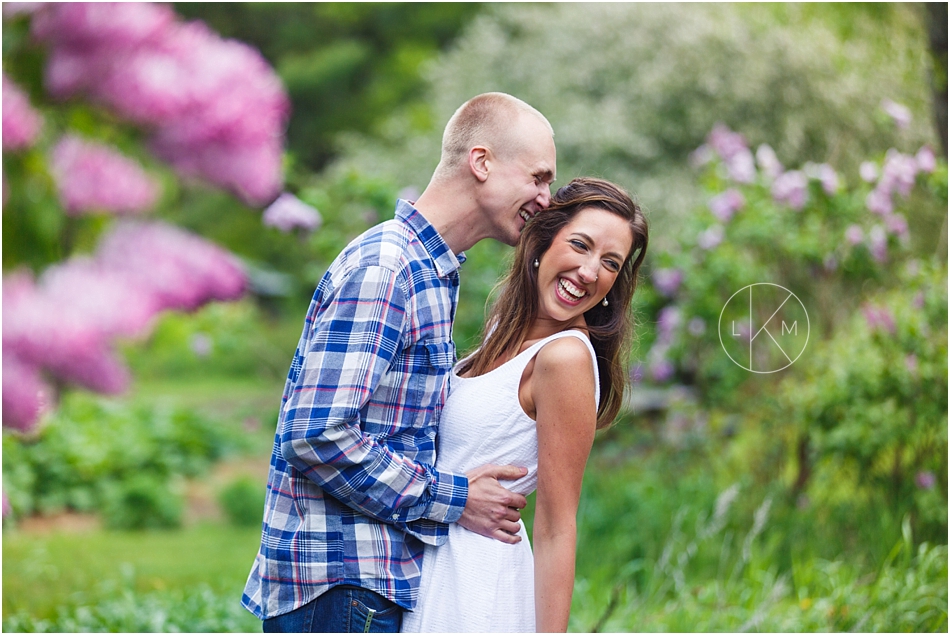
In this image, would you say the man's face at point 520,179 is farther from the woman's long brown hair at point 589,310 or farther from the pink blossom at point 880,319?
the pink blossom at point 880,319

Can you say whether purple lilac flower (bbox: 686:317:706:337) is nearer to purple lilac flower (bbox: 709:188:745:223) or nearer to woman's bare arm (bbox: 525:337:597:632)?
purple lilac flower (bbox: 709:188:745:223)

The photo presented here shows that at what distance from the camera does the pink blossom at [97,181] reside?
0.77m

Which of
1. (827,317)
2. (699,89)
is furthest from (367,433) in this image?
(699,89)

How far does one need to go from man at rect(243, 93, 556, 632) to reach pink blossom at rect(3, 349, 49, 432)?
35.1 inches

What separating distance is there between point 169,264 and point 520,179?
1.26 metres

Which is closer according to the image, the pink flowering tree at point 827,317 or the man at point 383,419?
the man at point 383,419

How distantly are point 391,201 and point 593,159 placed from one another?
3326mm

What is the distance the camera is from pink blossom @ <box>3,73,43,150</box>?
2.53 ft

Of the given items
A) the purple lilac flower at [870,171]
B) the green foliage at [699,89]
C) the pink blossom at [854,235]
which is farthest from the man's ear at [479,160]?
the green foliage at [699,89]

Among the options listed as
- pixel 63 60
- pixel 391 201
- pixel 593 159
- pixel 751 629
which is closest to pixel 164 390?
pixel 593 159

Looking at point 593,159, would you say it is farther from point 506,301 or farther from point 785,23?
point 506,301

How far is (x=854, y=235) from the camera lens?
14.6 feet

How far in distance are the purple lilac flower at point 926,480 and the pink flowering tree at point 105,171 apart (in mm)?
3884

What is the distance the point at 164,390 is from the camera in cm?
→ 1100
